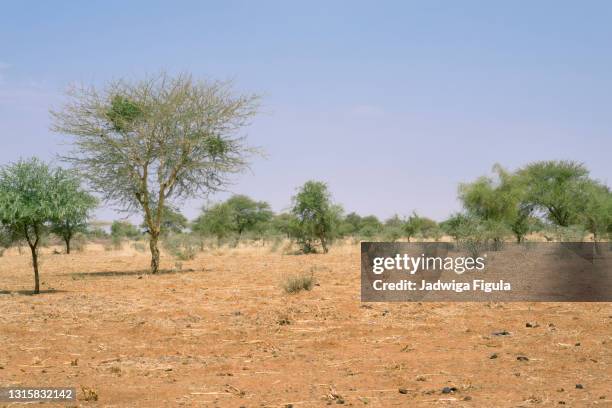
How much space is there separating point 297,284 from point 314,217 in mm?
23044

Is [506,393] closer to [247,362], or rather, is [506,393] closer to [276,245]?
[247,362]

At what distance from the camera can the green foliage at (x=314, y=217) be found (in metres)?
39.3

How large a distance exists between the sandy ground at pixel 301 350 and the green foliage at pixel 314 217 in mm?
22447

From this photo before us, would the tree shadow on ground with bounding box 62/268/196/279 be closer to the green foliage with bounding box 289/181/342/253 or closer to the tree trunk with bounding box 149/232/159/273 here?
the tree trunk with bounding box 149/232/159/273

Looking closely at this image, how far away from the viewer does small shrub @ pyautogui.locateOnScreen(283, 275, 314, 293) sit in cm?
1656

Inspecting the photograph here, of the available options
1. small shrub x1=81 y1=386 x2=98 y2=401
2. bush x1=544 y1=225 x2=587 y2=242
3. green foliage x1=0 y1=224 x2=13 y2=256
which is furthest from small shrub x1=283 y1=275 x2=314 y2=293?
bush x1=544 y1=225 x2=587 y2=242

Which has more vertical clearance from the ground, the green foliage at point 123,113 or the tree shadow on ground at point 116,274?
the green foliage at point 123,113

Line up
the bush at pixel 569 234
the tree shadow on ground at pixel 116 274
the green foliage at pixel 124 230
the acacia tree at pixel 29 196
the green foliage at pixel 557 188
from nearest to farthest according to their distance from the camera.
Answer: the acacia tree at pixel 29 196, the tree shadow on ground at pixel 116 274, the bush at pixel 569 234, the green foliage at pixel 557 188, the green foliage at pixel 124 230

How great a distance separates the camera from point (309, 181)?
4059 centimetres

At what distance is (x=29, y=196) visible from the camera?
16.4m

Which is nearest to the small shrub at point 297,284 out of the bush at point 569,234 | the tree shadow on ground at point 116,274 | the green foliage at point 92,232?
the tree shadow on ground at point 116,274

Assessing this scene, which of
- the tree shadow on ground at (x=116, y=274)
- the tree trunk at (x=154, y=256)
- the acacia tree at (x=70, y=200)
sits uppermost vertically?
the acacia tree at (x=70, y=200)

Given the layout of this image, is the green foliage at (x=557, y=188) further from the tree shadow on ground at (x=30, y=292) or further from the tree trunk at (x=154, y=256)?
the tree shadow on ground at (x=30, y=292)

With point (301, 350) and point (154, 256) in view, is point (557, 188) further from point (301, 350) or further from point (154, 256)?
point (301, 350)
